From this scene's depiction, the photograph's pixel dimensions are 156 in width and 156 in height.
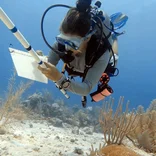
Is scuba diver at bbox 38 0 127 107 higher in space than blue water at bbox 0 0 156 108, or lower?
higher

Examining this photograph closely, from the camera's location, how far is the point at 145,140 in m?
6.54

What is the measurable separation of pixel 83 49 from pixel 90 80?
0.55 meters

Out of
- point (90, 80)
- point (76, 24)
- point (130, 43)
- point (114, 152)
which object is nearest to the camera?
point (76, 24)

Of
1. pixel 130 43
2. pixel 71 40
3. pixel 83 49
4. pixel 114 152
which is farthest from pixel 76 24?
pixel 130 43

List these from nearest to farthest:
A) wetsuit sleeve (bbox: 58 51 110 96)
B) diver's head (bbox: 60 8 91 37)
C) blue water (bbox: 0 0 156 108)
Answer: diver's head (bbox: 60 8 91 37) → wetsuit sleeve (bbox: 58 51 110 96) → blue water (bbox: 0 0 156 108)

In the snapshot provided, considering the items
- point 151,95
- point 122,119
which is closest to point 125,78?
point 151,95

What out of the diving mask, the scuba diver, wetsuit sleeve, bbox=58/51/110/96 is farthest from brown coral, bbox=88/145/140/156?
the diving mask

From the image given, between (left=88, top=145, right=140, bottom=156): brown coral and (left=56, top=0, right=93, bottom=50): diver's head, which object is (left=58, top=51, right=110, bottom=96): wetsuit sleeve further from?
(left=88, top=145, right=140, bottom=156): brown coral

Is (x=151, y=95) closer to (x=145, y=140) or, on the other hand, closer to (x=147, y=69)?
(x=147, y=69)

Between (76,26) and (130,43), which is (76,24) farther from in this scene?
(130,43)

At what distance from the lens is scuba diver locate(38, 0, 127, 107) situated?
9.53ft

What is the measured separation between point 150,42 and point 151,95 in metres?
17.0

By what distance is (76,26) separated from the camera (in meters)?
2.87

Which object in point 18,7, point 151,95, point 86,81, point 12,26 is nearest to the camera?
point 12,26
